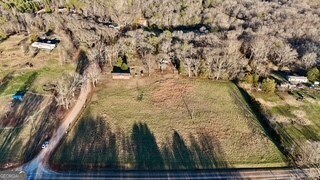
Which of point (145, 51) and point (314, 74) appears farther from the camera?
point (145, 51)

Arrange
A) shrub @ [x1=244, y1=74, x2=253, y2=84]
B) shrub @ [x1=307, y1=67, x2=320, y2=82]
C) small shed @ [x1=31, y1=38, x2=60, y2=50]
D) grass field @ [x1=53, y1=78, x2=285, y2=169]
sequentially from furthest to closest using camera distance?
small shed @ [x1=31, y1=38, x2=60, y2=50] → shrub @ [x1=307, y1=67, x2=320, y2=82] → shrub @ [x1=244, y1=74, x2=253, y2=84] → grass field @ [x1=53, y1=78, x2=285, y2=169]

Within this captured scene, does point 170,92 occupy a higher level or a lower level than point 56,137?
higher

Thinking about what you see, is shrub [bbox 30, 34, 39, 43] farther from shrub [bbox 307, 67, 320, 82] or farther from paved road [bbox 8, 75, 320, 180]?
shrub [bbox 307, 67, 320, 82]

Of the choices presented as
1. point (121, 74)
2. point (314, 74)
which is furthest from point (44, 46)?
point (314, 74)

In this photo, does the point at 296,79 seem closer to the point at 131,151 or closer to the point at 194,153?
the point at 194,153

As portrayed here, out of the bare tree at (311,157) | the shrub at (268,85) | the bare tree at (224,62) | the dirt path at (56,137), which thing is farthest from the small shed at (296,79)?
the dirt path at (56,137)

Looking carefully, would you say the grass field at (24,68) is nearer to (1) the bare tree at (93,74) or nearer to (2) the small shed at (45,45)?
(2) the small shed at (45,45)

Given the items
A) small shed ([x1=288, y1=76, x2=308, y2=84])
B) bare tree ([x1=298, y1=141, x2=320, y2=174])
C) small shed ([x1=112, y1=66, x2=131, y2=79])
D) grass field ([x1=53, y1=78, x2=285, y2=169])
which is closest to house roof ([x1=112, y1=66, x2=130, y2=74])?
small shed ([x1=112, y1=66, x2=131, y2=79])
